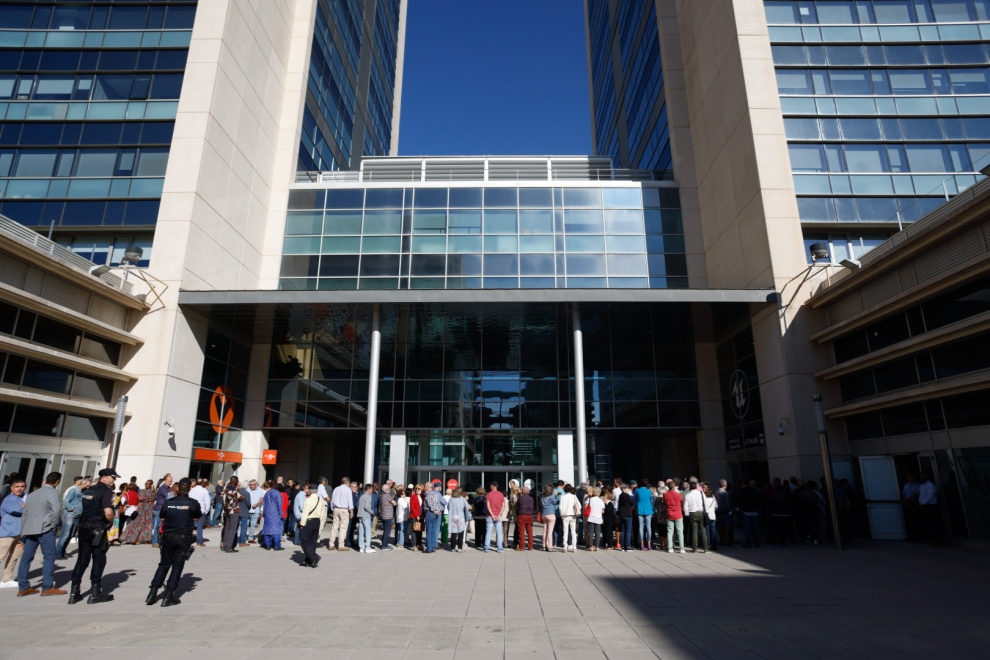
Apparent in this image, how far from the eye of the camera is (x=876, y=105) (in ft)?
74.8

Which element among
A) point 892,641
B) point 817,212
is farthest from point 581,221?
point 892,641

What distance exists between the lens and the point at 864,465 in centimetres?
1805

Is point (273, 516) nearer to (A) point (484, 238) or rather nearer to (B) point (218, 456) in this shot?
(B) point (218, 456)

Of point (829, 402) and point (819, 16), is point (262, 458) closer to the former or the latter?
point (829, 402)

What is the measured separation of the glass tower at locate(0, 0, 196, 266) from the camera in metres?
22.2

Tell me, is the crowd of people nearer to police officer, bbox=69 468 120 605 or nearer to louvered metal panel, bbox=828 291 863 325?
louvered metal panel, bbox=828 291 863 325

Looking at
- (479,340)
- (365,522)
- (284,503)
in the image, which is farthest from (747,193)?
(284,503)

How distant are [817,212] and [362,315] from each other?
57.7ft

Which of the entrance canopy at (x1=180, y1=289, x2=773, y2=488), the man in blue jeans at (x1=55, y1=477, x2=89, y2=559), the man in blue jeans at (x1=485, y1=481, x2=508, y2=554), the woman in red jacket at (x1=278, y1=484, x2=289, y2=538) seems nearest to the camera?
the man in blue jeans at (x1=55, y1=477, x2=89, y2=559)

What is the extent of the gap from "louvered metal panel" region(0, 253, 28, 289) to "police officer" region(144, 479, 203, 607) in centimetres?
1180

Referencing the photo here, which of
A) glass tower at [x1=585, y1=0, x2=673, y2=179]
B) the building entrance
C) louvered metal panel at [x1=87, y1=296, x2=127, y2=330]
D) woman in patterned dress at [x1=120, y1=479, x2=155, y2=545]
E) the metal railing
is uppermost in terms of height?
glass tower at [x1=585, y1=0, x2=673, y2=179]

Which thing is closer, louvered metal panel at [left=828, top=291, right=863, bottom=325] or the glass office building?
louvered metal panel at [left=828, top=291, right=863, bottom=325]

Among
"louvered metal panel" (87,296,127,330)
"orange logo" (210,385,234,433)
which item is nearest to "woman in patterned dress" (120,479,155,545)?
"louvered metal panel" (87,296,127,330)

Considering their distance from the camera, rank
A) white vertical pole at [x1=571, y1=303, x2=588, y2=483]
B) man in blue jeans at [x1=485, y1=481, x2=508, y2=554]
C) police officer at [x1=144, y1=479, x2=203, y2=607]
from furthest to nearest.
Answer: white vertical pole at [x1=571, y1=303, x2=588, y2=483] < man in blue jeans at [x1=485, y1=481, x2=508, y2=554] < police officer at [x1=144, y1=479, x2=203, y2=607]
